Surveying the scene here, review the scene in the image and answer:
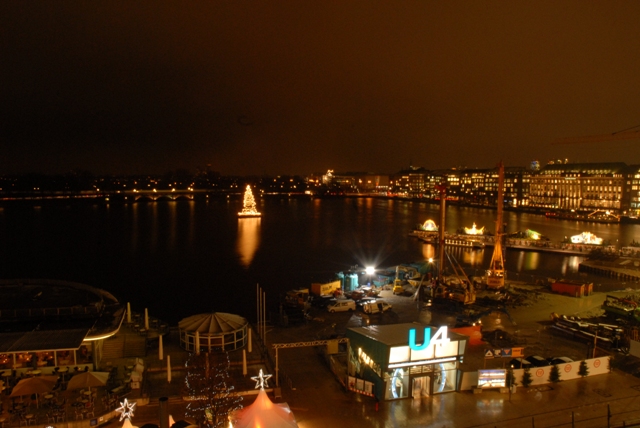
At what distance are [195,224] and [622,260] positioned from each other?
31.6 m

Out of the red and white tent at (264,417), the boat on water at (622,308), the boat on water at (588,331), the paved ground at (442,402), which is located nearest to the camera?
the red and white tent at (264,417)

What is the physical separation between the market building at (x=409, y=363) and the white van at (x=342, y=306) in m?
4.38

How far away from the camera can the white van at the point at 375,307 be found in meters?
10.9

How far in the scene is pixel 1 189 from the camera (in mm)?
75438

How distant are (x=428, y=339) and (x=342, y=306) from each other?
497 centimetres

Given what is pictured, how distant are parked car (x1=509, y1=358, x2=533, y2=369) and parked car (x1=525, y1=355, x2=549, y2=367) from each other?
115 millimetres

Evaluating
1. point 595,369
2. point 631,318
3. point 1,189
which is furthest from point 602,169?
point 1,189

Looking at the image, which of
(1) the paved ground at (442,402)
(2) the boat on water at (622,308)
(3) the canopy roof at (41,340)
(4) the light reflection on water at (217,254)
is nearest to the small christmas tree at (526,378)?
(1) the paved ground at (442,402)

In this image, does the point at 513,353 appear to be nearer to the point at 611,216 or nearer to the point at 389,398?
the point at 389,398

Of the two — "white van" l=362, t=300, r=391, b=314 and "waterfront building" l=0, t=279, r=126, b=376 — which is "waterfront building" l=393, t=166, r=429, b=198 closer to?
"white van" l=362, t=300, r=391, b=314

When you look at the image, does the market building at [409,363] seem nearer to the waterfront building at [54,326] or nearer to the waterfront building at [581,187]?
the waterfront building at [54,326]

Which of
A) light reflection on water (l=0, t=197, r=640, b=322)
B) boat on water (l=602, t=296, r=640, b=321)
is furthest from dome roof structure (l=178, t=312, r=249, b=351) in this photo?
boat on water (l=602, t=296, r=640, b=321)

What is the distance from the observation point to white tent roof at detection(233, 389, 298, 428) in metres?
4.81

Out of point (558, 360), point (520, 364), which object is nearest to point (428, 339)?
point (520, 364)
